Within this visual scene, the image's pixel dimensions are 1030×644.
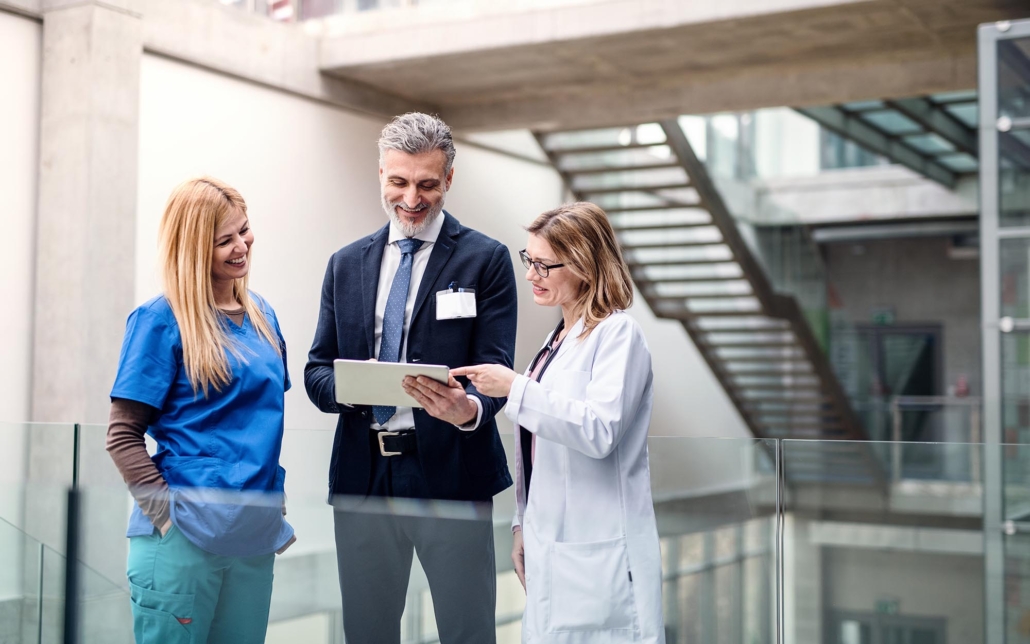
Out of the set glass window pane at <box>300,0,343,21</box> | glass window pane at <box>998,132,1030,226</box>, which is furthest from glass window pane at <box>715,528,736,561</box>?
glass window pane at <box>300,0,343,21</box>

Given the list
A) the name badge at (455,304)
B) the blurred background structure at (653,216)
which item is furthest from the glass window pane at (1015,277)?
the name badge at (455,304)

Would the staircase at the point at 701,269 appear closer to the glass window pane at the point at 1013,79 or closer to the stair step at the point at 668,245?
the stair step at the point at 668,245

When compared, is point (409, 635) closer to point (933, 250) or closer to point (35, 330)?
point (35, 330)

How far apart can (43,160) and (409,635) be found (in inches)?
166

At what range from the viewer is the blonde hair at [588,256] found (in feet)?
7.33

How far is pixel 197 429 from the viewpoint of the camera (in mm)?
2340

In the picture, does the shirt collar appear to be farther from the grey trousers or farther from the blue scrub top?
the grey trousers

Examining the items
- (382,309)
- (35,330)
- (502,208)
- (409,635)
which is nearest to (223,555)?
(409,635)

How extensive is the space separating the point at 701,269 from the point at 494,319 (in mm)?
7764

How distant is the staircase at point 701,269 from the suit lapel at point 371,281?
20.7 feet

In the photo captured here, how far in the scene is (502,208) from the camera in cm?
925

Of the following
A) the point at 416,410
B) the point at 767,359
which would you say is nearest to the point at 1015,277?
the point at 416,410

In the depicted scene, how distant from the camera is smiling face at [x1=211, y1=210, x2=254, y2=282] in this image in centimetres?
238

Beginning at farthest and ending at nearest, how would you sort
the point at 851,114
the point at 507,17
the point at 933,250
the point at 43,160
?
the point at 933,250 < the point at 851,114 < the point at 507,17 < the point at 43,160
